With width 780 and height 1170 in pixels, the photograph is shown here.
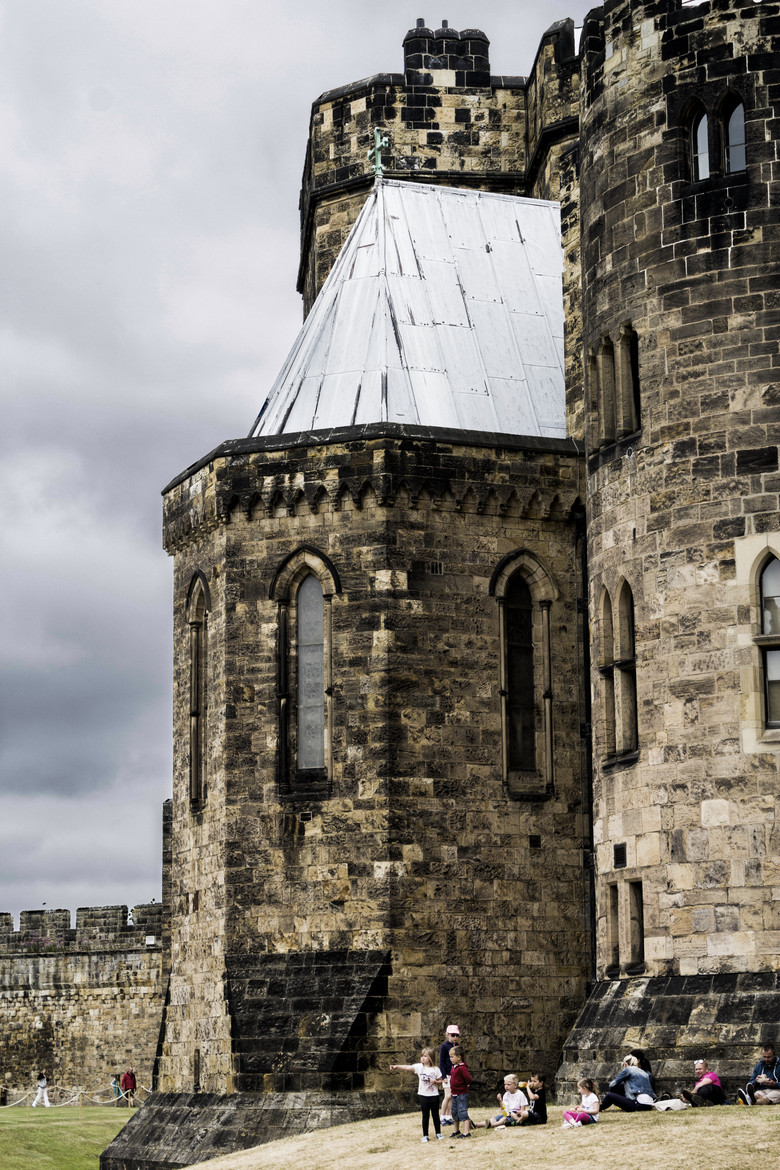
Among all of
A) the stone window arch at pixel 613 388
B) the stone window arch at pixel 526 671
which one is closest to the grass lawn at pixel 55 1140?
the stone window arch at pixel 526 671

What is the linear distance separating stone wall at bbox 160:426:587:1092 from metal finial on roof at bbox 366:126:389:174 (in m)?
6.09

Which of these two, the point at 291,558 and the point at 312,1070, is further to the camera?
the point at 291,558

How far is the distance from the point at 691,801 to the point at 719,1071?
2.99 meters

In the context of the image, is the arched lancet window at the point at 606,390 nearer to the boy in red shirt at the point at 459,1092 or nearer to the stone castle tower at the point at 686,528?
the stone castle tower at the point at 686,528

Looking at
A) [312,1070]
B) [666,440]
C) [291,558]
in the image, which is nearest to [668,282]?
[666,440]

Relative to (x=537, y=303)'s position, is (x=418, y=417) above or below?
below

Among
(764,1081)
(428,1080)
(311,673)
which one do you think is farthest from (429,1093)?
(311,673)

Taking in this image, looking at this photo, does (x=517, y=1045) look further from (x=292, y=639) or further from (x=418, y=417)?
(x=418, y=417)

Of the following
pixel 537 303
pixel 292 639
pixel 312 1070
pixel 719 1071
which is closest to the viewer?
pixel 719 1071

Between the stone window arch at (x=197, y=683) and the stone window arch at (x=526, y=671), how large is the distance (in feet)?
14.2

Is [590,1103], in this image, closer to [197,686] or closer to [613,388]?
[613,388]

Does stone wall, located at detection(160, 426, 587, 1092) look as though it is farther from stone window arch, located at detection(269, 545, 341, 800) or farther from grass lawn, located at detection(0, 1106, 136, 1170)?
grass lawn, located at detection(0, 1106, 136, 1170)

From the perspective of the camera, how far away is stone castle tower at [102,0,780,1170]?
67.3ft

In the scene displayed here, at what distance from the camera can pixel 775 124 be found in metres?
21.2
